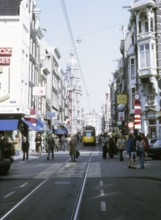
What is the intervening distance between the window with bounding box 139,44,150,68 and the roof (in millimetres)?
14950

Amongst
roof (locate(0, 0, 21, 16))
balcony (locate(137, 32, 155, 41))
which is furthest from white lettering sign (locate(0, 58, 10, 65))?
balcony (locate(137, 32, 155, 41))

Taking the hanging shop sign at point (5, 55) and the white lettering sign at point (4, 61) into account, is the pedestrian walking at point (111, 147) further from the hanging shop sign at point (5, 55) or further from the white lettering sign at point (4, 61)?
the hanging shop sign at point (5, 55)

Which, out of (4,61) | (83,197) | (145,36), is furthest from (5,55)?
(83,197)

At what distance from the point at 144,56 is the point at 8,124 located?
18.0m

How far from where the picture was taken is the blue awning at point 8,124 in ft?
109

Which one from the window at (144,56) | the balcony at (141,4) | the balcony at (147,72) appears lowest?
the balcony at (147,72)

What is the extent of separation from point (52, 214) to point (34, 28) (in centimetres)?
3980

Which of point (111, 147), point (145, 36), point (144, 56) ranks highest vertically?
point (145, 36)

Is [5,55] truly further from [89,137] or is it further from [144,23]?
[89,137]

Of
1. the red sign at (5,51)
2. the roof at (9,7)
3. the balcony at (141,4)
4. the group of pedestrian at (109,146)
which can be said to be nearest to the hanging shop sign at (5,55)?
the red sign at (5,51)

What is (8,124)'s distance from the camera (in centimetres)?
3394

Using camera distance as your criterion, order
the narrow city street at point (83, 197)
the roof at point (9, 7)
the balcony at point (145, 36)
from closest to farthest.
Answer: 1. the narrow city street at point (83, 197)
2. the roof at point (9, 7)
3. the balcony at point (145, 36)

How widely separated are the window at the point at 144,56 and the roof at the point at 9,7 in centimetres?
1495

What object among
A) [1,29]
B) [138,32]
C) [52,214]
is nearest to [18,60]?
[1,29]
